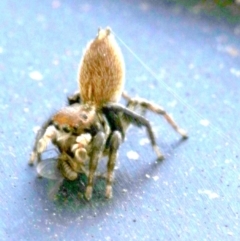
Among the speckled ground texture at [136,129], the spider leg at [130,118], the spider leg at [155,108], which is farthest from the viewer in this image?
the spider leg at [155,108]

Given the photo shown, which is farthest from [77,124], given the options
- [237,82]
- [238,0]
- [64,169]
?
[238,0]

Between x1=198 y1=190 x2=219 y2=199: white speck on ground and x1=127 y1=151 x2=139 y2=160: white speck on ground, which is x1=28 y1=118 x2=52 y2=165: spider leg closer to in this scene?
x1=127 y1=151 x2=139 y2=160: white speck on ground

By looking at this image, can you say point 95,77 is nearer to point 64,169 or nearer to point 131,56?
point 64,169

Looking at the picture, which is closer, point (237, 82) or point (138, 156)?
point (138, 156)

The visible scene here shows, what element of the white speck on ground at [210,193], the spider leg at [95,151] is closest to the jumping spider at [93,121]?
the spider leg at [95,151]

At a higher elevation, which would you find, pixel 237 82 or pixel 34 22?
pixel 237 82

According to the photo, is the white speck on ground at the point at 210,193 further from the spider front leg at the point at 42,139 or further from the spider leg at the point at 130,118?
the spider front leg at the point at 42,139

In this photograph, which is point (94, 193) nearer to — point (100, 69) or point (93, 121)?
point (93, 121)

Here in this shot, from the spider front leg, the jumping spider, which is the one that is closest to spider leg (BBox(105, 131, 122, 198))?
the jumping spider
